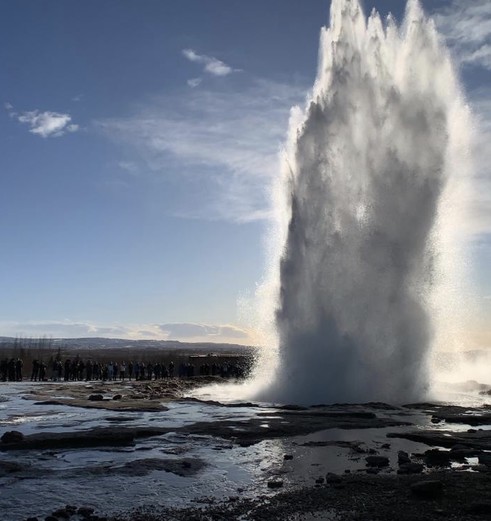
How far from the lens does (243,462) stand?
11.2 meters

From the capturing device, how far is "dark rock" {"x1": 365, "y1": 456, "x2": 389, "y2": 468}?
10.6 meters

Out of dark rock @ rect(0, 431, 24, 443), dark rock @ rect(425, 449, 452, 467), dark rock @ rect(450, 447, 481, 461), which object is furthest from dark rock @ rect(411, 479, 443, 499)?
dark rock @ rect(0, 431, 24, 443)

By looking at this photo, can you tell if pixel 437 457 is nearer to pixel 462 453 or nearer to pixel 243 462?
pixel 462 453

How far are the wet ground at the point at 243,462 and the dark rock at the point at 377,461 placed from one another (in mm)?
23

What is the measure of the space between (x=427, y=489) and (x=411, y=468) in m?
1.74

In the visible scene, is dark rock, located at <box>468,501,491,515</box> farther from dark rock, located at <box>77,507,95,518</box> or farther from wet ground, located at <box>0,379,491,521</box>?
dark rock, located at <box>77,507,95,518</box>

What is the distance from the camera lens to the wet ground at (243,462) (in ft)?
26.7

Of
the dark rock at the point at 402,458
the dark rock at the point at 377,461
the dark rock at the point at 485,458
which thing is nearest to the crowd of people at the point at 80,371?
the dark rock at the point at 402,458

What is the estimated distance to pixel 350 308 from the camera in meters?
24.3

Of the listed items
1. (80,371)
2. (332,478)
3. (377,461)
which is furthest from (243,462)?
(80,371)

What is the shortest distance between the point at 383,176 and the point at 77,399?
1652 cm

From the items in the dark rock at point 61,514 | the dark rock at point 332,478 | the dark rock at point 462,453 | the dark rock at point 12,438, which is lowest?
the dark rock at point 61,514

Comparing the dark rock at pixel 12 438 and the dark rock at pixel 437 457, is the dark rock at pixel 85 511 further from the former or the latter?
the dark rock at pixel 437 457

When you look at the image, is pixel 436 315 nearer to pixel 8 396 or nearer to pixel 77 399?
pixel 77 399
